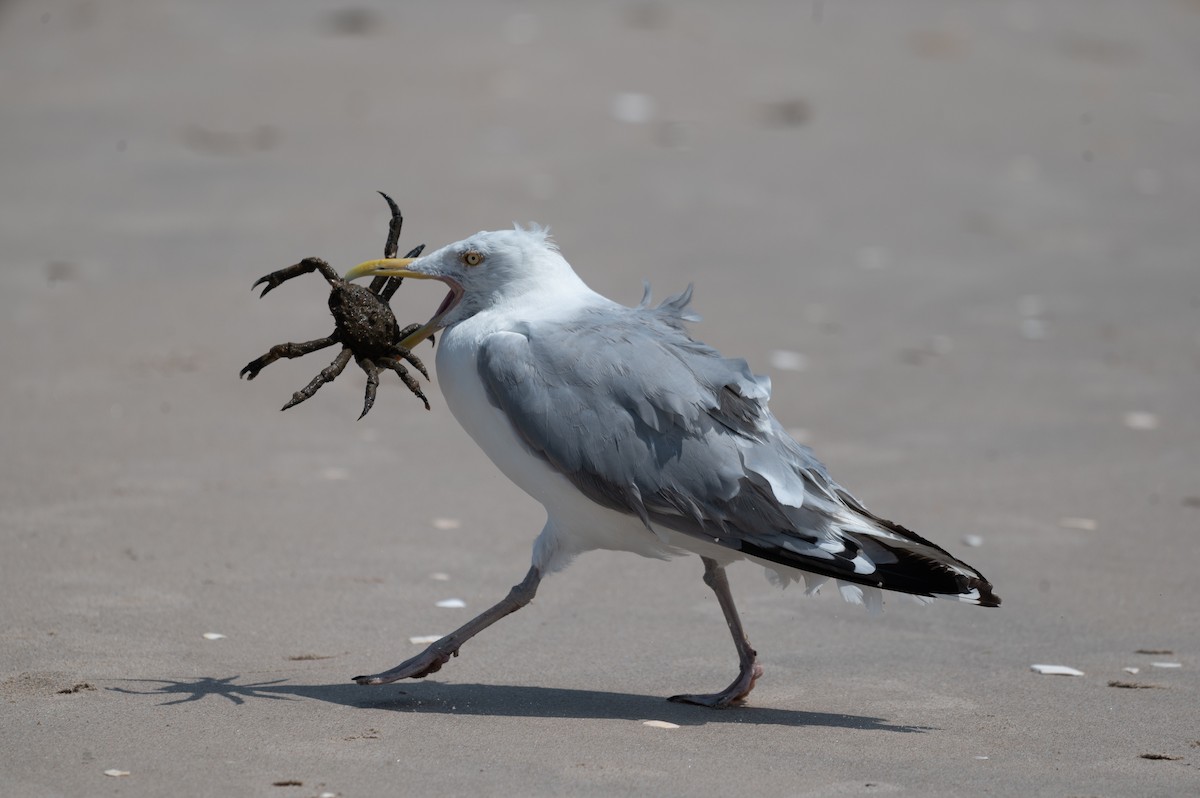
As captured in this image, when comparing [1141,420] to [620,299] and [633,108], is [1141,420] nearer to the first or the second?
[620,299]

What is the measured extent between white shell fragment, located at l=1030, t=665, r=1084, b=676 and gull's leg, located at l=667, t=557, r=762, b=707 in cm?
112

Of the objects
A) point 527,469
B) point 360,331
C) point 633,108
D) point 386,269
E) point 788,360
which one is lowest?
point 527,469

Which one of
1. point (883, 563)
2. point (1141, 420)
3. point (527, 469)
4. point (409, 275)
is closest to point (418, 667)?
point (527, 469)

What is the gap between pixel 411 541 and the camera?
264 inches

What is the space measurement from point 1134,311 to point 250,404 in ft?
20.1

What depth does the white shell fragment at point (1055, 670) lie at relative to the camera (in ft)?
17.6

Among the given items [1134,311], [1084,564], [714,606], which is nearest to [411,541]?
[714,606]

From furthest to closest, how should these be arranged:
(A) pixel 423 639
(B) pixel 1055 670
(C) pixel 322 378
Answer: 1. (A) pixel 423 639
2. (B) pixel 1055 670
3. (C) pixel 322 378

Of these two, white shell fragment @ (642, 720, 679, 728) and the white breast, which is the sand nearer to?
white shell fragment @ (642, 720, 679, 728)

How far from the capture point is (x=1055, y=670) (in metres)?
5.39

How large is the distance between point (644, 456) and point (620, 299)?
5549mm

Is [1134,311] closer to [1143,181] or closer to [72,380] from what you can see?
[1143,181]

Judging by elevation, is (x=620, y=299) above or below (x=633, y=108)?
below

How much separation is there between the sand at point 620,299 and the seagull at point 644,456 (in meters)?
0.51
